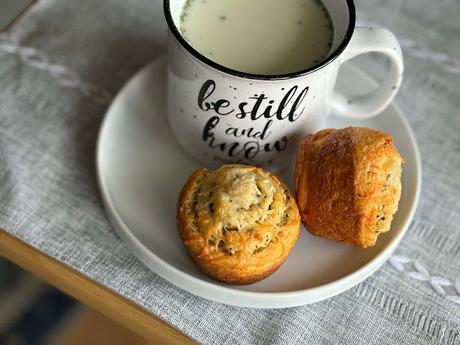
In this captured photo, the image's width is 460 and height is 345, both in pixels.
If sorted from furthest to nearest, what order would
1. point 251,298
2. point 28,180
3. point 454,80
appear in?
1. point 454,80
2. point 28,180
3. point 251,298

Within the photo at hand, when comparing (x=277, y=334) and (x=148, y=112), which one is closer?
(x=277, y=334)

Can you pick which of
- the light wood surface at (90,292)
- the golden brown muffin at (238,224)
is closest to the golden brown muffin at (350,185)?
the golden brown muffin at (238,224)

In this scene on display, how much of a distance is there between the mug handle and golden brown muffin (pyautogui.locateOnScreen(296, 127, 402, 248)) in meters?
0.09

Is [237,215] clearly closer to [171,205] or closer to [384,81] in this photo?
[171,205]

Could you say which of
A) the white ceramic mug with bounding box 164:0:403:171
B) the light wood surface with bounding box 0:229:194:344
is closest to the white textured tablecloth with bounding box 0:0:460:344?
the light wood surface with bounding box 0:229:194:344

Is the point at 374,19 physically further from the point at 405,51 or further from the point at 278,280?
the point at 278,280

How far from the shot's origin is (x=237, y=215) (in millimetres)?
573

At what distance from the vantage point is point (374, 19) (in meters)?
0.91

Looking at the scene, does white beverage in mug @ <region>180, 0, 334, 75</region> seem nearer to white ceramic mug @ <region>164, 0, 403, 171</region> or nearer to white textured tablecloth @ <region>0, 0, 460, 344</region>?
white ceramic mug @ <region>164, 0, 403, 171</region>

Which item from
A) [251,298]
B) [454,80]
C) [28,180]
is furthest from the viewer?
[454,80]

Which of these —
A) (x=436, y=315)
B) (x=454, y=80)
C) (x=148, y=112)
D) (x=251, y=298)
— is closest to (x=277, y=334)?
(x=251, y=298)

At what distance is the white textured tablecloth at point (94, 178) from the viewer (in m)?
0.63

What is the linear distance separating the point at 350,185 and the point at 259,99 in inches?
4.7

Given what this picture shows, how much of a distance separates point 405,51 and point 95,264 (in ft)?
1.67
